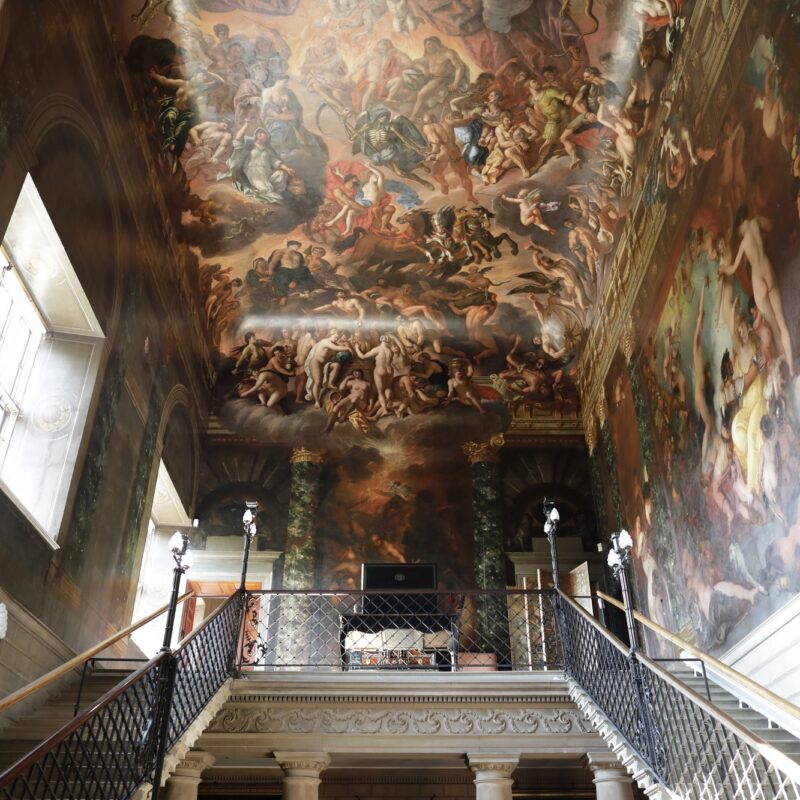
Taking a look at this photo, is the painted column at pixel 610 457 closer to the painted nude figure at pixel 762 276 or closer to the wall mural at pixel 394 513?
the wall mural at pixel 394 513

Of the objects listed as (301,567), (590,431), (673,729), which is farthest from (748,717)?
(301,567)

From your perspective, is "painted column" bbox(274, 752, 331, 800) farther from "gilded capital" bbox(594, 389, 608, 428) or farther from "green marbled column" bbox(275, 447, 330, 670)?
"gilded capital" bbox(594, 389, 608, 428)

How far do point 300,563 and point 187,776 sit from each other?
6387mm

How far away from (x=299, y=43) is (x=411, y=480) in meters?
8.28

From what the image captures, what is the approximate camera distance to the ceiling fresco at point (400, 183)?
11336 millimetres

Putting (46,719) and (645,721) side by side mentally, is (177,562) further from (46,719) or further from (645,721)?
(645,721)

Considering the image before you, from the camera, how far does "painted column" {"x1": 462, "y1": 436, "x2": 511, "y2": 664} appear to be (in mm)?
14492

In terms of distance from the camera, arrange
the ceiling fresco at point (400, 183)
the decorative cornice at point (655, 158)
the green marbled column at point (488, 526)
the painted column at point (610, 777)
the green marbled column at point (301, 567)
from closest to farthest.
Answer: the decorative cornice at point (655, 158), the painted column at point (610, 777), the ceiling fresco at point (400, 183), the green marbled column at point (301, 567), the green marbled column at point (488, 526)

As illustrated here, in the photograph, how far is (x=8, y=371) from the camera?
Answer: 9.45 metres

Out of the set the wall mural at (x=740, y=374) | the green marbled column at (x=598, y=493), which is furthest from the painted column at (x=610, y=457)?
the wall mural at (x=740, y=374)

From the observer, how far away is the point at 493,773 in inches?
359

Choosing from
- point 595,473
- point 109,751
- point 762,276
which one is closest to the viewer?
point 109,751

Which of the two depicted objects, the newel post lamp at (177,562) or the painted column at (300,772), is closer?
→ the newel post lamp at (177,562)

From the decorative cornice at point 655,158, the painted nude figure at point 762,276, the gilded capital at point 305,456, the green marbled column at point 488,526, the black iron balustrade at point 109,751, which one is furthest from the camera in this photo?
the gilded capital at point 305,456
